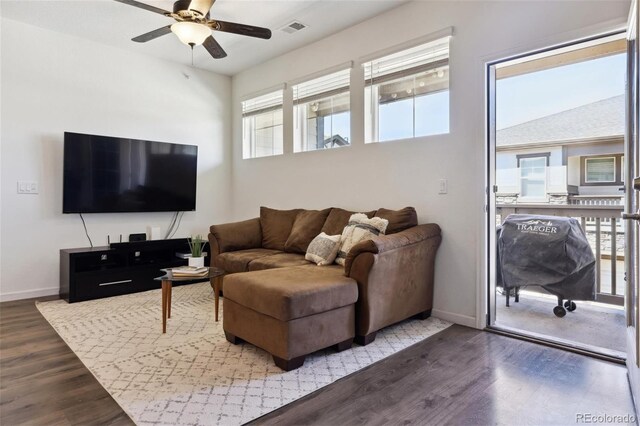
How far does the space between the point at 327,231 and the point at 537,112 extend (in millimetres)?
4433

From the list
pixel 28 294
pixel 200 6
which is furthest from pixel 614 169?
pixel 28 294

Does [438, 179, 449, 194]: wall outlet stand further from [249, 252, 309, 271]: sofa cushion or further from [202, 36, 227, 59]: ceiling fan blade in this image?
[202, 36, 227, 59]: ceiling fan blade

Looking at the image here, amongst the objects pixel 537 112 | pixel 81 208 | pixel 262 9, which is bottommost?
pixel 81 208

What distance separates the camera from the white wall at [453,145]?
2639 millimetres

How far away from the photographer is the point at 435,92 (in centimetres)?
334

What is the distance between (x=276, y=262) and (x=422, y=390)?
172 centimetres

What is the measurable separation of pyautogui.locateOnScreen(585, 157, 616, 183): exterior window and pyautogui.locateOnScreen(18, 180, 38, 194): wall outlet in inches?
325

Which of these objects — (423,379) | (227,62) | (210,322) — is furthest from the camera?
(227,62)

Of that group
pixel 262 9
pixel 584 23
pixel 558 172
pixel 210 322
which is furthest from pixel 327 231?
pixel 558 172

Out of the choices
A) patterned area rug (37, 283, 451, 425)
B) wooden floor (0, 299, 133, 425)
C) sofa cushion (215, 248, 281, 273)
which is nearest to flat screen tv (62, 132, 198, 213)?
patterned area rug (37, 283, 451, 425)

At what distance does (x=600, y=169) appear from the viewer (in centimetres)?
636

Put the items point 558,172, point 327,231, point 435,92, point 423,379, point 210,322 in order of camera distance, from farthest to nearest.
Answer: point 558,172
point 327,231
point 435,92
point 210,322
point 423,379

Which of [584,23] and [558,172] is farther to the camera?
[558,172]

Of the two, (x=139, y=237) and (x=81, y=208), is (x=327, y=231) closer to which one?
(x=139, y=237)
